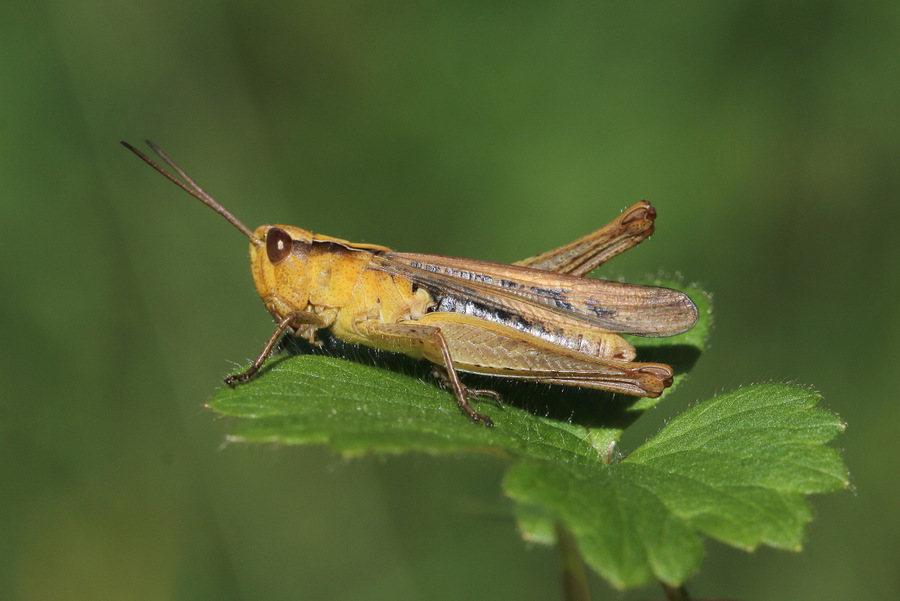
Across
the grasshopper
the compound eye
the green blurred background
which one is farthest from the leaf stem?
the green blurred background

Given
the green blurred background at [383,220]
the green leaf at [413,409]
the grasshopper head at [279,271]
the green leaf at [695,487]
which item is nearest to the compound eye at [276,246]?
the grasshopper head at [279,271]

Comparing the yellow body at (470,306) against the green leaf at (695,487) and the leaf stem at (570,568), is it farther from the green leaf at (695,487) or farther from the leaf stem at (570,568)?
the leaf stem at (570,568)

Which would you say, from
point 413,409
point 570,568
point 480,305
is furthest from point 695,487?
point 480,305

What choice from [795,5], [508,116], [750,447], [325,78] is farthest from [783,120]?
[750,447]

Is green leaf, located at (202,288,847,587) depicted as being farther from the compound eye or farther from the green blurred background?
the green blurred background

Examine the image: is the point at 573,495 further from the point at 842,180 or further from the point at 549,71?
the point at 549,71
